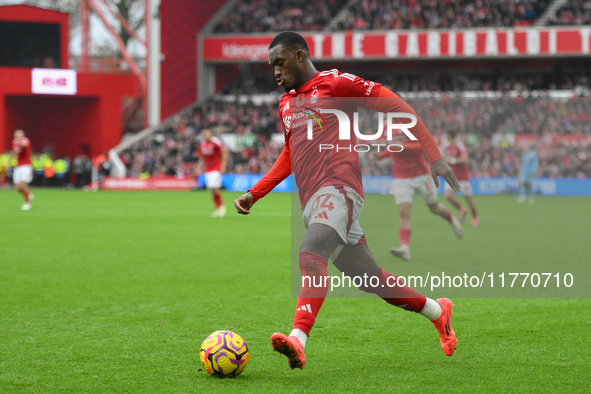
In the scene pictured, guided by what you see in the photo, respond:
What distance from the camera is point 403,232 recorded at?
35.6 ft

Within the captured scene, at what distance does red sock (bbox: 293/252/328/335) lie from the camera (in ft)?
15.5

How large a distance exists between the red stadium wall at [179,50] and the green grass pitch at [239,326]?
2861 centimetres

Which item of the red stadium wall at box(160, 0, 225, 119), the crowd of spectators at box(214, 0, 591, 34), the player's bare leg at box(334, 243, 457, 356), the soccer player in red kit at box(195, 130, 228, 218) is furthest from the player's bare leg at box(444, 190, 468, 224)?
the red stadium wall at box(160, 0, 225, 119)

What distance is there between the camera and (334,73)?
5.06 m

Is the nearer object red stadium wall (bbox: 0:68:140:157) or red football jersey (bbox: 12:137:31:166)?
red football jersey (bbox: 12:137:31:166)

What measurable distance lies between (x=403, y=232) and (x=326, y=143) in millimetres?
6040

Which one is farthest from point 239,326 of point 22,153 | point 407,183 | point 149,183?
point 149,183

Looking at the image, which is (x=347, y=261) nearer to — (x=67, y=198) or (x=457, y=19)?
(x=67, y=198)

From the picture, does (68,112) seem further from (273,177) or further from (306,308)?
(306,308)

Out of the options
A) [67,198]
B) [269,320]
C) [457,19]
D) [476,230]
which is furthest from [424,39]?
[269,320]

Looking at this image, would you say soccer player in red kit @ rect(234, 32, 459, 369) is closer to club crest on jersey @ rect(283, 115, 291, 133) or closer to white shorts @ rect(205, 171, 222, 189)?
club crest on jersey @ rect(283, 115, 291, 133)

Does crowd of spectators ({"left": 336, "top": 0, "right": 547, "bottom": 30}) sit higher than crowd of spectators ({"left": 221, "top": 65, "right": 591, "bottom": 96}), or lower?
higher

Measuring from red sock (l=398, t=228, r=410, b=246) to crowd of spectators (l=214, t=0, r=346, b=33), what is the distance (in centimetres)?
3165

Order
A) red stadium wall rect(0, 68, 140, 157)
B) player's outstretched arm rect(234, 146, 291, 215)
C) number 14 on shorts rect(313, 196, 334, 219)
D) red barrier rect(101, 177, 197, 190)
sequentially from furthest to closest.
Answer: red stadium wall rect(0, 68, 140, 157) → red barrier rect(101, 177, 197, 190) → player's outstretched arm rect(234, 146, 291, 215) → number 14 on shorts rect(313, 196, 334, 219)
